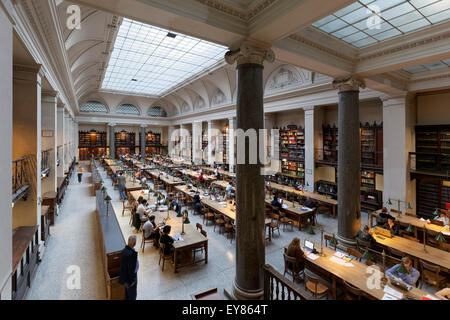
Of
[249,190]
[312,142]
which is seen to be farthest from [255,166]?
[312,142]

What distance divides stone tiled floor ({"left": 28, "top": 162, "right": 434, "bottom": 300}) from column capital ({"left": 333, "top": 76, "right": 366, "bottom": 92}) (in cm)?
455

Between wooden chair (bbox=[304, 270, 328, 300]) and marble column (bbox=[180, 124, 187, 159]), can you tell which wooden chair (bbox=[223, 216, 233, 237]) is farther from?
marble column (bbox=[180, 124, 187, 159])

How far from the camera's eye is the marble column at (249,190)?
3764mm

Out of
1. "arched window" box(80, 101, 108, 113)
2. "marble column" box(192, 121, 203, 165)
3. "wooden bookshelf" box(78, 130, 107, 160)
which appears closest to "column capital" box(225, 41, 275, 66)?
"marble column" box(192, 121, 203, 165)

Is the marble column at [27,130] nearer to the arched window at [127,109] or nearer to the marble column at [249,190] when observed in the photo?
the marble column at [249,190]

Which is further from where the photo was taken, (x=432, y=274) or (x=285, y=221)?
(x=285, y=221)

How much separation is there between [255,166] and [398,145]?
8.02 metres

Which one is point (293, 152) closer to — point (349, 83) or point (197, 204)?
point (197, 204)

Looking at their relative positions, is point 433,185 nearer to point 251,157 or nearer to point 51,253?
point 251,157

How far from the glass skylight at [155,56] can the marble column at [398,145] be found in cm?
767

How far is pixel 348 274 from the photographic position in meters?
4.02

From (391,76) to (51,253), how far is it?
11758mm

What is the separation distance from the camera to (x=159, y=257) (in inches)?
229

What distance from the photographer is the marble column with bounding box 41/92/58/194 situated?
752cm
